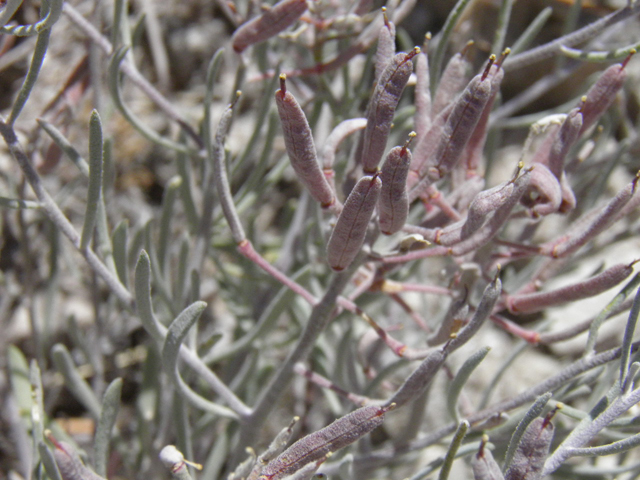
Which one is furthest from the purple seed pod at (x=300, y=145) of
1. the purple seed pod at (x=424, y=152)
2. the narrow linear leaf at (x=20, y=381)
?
the narrow linear leaf at (x=20, y=381)

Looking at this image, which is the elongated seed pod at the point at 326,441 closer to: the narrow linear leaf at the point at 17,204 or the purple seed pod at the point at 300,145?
the purple seed pod at the point at 300,145

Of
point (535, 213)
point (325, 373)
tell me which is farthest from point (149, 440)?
point (535, 213)

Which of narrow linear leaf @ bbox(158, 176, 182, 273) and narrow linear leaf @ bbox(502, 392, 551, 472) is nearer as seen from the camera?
narrow linear leaf @ bbox(502, 392, 551, 472)

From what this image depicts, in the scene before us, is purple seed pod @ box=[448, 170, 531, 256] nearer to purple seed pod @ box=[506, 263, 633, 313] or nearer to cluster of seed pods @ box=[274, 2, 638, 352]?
cluster of seed pods @ box=[274, 2, 638, 352]

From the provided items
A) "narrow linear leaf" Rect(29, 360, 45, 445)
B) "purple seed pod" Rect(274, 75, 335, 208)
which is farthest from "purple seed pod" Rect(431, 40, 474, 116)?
"narrow linear leaf" Rect(29, 360, 45, 445)

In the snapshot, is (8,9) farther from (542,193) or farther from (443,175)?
(542,193)
